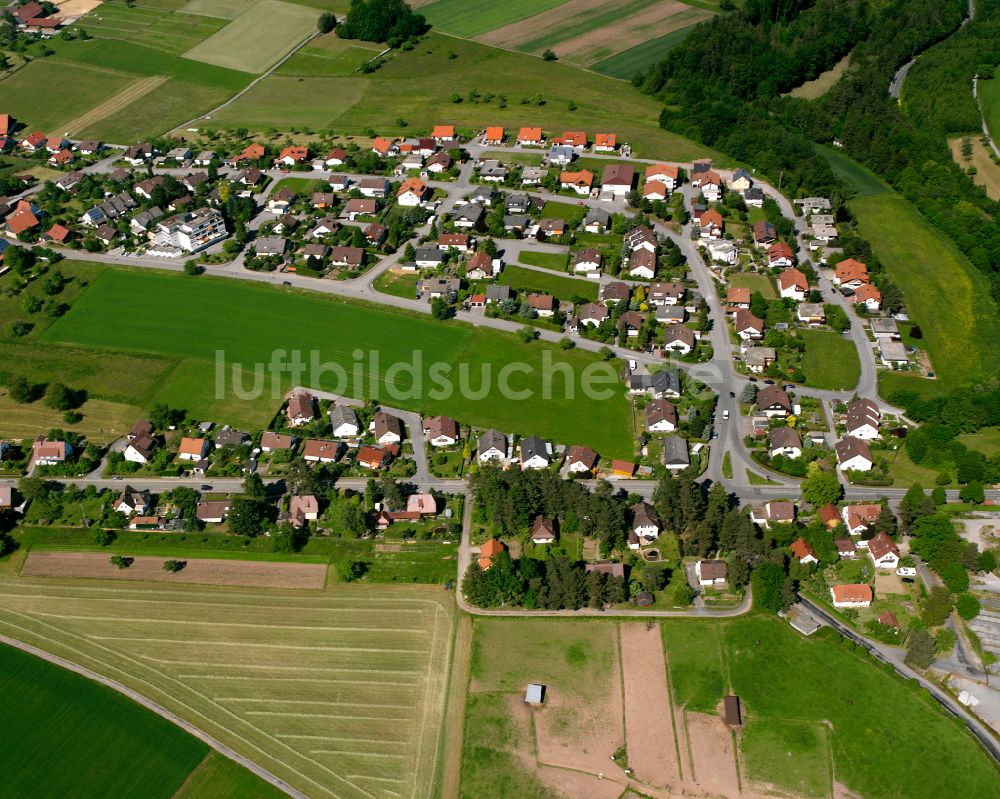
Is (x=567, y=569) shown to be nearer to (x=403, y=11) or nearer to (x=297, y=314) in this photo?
(x=297, y=314)

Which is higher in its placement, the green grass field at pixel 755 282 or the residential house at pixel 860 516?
the green grass field at pixel 755 282

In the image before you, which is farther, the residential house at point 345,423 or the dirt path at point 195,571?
the residential house at point 345,423

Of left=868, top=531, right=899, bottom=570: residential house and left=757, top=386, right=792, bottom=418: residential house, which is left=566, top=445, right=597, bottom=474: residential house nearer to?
left=757, top=386, right=792, bottom=418: residential house

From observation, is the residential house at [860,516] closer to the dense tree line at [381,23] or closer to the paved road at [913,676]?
the paved road at [913,676]

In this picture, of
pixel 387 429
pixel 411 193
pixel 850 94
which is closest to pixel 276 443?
pixel 387 429

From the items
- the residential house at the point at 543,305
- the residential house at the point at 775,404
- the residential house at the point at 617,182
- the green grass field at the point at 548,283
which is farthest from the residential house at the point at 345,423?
the residential house at the point at 617,182

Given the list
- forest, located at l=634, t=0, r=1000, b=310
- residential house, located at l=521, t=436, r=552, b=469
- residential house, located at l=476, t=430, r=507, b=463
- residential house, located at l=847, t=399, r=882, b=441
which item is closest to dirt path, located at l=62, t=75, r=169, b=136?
forest, located at l=634, t=0, r=1000, b=310

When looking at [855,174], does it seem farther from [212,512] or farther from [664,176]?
[212,512]

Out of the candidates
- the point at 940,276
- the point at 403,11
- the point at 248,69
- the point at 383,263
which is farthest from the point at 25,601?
the point at 403,11
